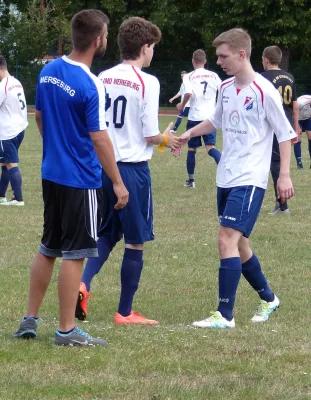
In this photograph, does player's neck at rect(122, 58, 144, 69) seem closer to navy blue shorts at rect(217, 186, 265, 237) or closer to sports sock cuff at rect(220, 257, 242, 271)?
navy blue shorts at rect(217, 186, 265, 237)

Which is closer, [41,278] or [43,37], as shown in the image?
[41,278]

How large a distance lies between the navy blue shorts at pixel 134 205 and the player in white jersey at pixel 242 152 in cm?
56

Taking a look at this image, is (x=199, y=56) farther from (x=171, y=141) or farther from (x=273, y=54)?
(x=171, y=141)

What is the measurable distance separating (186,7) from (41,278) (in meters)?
46.8

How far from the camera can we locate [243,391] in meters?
4.77

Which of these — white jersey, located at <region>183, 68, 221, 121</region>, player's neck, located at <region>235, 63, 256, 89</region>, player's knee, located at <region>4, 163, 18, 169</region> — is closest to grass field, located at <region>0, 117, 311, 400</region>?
player's knee, located at <region>4, 163, 18, 169</region>

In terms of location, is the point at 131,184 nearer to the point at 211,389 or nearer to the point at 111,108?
the point at 111,108

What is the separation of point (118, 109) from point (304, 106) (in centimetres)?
1246

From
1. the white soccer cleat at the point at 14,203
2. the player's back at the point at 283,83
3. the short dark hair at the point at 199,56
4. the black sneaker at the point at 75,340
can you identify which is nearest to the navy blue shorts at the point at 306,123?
the short dark hair at the point at 199,56

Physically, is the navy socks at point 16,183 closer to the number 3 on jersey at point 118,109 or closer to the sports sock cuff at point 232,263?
the number 3 on jersey at point 118,109

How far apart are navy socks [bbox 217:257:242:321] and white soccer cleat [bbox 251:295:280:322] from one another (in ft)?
1.16

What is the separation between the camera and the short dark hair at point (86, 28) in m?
5.52

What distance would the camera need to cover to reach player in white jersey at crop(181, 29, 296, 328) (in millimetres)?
6496

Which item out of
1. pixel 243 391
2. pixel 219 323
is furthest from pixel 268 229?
pixel 243 391
